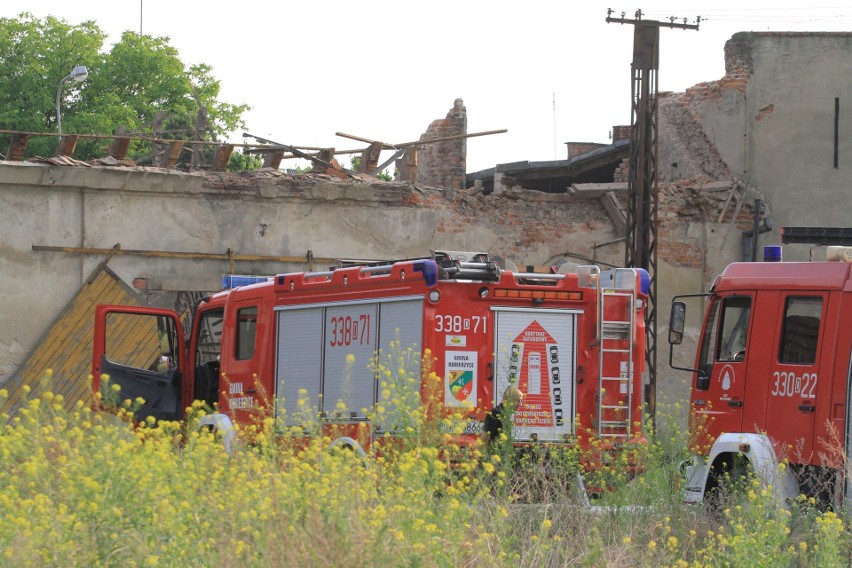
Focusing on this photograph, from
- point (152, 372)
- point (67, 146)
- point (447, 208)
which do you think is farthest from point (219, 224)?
point (152, 372)

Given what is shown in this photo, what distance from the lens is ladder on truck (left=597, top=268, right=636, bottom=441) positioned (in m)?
11.6

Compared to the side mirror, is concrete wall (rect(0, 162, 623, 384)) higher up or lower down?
higher up

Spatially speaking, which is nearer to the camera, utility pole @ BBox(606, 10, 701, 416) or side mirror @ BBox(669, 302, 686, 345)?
side mirror @ BBox(669, 302, 686, 345)

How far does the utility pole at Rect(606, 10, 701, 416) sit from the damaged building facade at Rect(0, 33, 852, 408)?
164cm

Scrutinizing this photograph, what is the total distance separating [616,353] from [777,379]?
1.88 meters

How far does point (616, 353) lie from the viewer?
1170 centimetres

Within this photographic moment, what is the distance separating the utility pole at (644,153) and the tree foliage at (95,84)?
33400mm

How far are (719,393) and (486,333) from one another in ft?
Result: 6.94

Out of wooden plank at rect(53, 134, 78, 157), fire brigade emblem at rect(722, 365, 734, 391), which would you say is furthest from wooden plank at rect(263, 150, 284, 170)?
fire brigade emblem at rect(722, 365, 734, 391)

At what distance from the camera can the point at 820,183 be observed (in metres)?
23.3

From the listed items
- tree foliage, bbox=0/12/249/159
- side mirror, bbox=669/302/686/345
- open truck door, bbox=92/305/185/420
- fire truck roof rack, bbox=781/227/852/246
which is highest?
tree foliage, bbox=0/12/249/159

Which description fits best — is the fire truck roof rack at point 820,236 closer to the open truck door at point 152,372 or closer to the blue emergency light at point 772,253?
the blue emergency light at point 772,253

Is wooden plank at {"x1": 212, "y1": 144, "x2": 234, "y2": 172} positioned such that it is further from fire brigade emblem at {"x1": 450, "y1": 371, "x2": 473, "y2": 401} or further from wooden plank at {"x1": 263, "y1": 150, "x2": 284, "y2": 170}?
fire brigade emblem at {"x1": 450, "y1": 371, "x2": 473, "y2": 401}

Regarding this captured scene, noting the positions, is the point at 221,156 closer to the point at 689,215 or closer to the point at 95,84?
the point at 689,215
